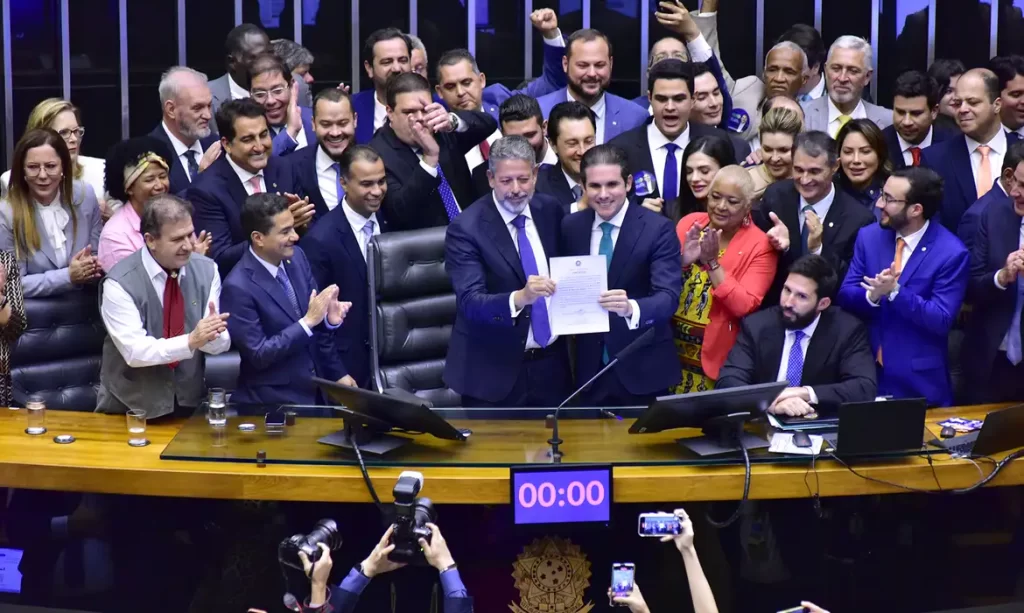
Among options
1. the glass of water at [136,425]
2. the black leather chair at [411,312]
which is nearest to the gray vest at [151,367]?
the glass of water at [136,425]

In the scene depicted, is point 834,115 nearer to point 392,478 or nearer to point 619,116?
point 619,116

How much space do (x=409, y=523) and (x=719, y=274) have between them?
6.76ft

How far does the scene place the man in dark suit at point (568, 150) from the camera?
594 cm

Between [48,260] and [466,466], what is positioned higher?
[48,260]

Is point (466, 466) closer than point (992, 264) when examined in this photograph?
Yes

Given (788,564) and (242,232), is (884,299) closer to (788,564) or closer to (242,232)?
(788,564)

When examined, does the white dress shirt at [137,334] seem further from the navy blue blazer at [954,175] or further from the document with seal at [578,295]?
the navy blue blazer at [954,175]

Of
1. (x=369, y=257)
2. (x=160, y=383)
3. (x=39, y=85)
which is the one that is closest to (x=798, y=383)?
(x=369, y=257)

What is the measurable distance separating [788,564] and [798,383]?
30.3 inches

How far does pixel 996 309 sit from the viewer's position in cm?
565

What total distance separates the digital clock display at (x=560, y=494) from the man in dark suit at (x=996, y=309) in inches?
82.3

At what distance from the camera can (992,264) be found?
18.4 ft

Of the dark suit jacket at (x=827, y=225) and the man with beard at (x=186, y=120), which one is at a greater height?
the man with beard at (x=186, y=120)

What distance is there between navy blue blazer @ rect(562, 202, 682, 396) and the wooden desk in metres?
0.64
